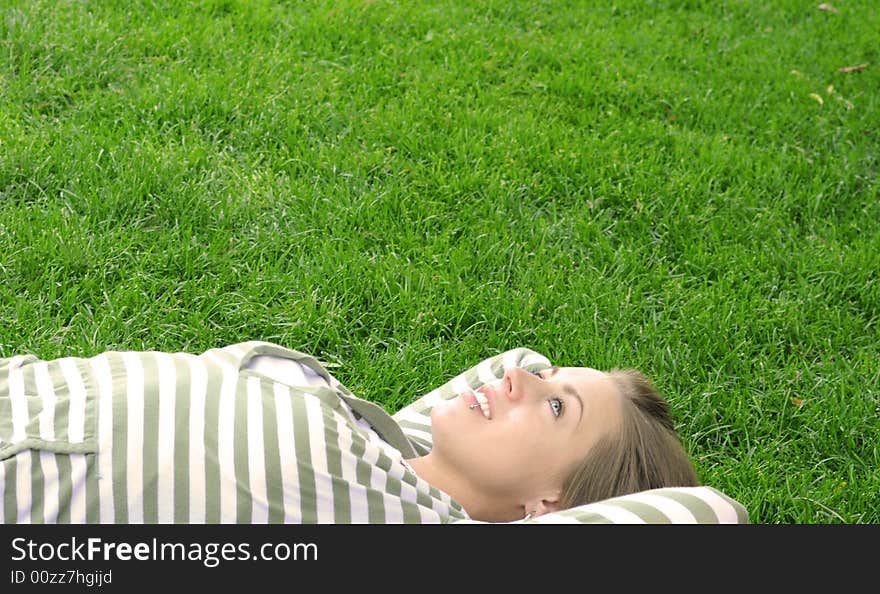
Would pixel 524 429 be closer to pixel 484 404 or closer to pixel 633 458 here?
pixel 484 404

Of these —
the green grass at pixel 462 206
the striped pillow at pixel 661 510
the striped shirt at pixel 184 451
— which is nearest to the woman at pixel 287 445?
the striped shirt at pixel 184 451

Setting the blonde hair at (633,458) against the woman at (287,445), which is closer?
the woman at (287,445)

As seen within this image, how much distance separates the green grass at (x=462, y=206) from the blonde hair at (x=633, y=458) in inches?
22.0

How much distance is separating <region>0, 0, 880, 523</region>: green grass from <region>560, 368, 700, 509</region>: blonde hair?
1.83ft

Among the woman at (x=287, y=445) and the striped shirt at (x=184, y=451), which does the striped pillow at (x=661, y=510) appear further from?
the striped shirt at (x=184, y=451)

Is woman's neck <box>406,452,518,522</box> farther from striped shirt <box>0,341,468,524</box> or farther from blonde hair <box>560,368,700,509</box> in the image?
blonde hair <box>560,368,700,509</box>

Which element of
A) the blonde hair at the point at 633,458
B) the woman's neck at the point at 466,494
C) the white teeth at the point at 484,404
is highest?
the white teeth at the point at 484,404

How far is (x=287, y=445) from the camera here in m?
2.41

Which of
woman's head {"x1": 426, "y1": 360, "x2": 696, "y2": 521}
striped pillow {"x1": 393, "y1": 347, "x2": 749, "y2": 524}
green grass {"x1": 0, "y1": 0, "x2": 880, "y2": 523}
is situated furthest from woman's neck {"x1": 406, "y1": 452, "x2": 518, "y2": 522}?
green grass {"x1": 0, "y1": 0, "x2": 880, "y2": 523}

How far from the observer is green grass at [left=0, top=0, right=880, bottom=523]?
3.47 m

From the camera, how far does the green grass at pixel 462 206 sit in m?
3.47

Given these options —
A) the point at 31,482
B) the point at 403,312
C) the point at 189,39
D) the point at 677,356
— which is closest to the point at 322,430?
the point at 31,482

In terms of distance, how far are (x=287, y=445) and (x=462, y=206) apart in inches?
79.9

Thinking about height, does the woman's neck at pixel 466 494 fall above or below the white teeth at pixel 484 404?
below
